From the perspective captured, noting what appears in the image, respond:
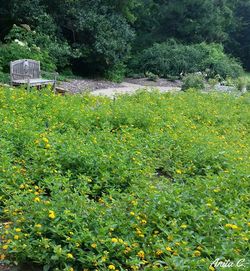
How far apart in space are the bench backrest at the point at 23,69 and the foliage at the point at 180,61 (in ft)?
32.3

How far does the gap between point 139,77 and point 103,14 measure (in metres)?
3.75

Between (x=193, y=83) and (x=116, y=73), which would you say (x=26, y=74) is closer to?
(x=193, y=83)

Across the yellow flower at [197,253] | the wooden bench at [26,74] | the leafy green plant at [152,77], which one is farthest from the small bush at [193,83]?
the yellow flower at [197,253]

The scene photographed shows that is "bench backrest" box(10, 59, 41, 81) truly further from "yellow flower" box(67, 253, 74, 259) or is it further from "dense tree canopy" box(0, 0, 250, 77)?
"yellow flower" box(67, 253, 74, 259)

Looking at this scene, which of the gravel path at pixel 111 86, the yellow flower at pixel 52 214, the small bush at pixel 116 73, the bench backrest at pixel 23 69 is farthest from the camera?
the small bush at pixel 116 73

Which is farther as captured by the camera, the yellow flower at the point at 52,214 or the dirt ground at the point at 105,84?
the dirt ground at the point at 105,84

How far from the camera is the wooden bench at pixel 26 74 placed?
10.6 meters

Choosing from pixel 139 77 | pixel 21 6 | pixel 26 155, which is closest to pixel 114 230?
pixel 26 155

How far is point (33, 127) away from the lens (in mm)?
5199

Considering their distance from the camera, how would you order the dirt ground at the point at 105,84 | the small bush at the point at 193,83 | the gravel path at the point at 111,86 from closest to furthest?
the gravel path at the point at 111,86
the dirt ground at the point at 105,84
the small bush at the point at 193,83

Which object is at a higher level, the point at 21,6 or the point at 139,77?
the point at 21,6

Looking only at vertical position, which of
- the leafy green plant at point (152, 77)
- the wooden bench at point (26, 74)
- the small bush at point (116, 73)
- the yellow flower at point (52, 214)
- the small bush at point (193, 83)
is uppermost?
the yellow flower at point (52, 214)

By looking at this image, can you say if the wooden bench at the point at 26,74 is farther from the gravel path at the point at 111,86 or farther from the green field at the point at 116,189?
the green field at the point at 116,189

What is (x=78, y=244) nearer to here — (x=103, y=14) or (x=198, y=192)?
(x=198, y=192)
